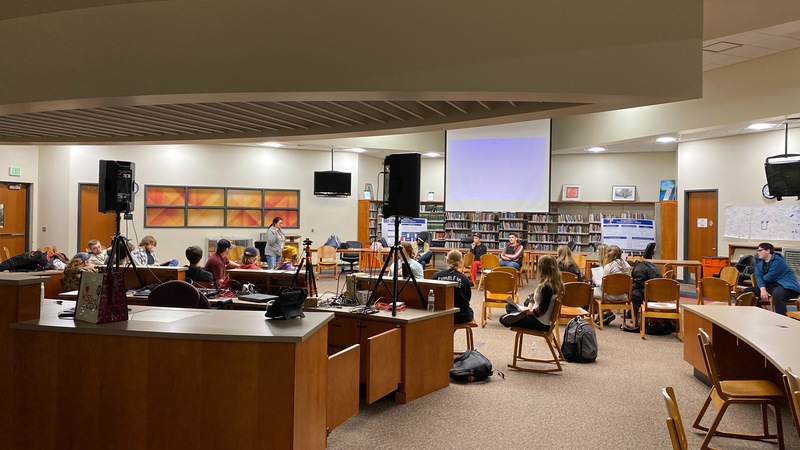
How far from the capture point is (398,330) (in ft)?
16.2

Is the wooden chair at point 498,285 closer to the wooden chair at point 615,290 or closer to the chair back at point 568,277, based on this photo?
the chair back at point 568,277

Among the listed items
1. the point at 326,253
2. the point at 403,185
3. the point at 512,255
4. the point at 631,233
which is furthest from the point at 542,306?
the point at 631,233

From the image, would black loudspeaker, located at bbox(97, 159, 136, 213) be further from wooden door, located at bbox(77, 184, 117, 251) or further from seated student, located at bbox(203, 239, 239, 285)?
wooden door, located at bbox(77, 184, 117, 251)

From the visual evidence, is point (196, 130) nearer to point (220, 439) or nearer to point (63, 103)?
point (63, 103)

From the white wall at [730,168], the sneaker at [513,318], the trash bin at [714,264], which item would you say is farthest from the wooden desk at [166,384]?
the white wall at [730,168]

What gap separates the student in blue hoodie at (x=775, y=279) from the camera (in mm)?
8406

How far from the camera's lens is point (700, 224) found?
1378cm

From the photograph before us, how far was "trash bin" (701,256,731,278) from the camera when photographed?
464 inches

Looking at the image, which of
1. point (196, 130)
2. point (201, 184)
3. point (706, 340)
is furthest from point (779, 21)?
point (201, 184)

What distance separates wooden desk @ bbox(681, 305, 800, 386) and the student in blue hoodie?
337 cm

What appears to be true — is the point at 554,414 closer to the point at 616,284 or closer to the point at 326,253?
the point at 616,284

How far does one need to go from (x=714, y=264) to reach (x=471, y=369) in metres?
8.51

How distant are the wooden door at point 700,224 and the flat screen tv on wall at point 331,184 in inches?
337

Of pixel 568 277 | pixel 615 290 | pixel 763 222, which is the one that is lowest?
pixel 615 290
